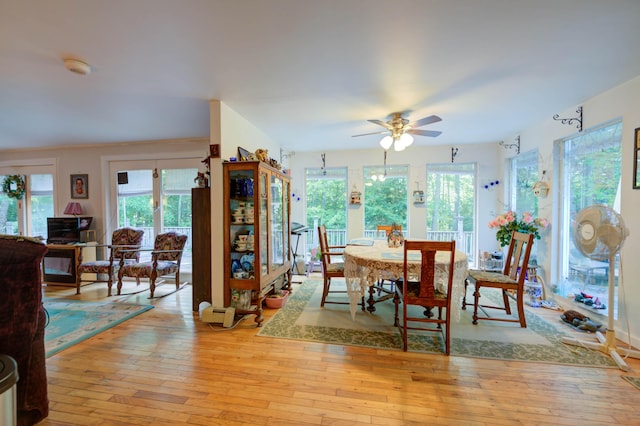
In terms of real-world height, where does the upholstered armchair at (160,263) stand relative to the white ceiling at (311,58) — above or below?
below

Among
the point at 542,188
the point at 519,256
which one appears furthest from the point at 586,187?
the point at 519,256

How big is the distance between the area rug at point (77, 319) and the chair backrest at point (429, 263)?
3.15m

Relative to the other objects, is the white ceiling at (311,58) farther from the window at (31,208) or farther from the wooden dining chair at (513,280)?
the window at (31,208)

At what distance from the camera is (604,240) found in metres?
2.09

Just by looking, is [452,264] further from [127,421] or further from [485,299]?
[127,421]

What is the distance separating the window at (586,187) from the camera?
2678 millimetres

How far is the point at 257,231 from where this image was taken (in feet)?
9.24

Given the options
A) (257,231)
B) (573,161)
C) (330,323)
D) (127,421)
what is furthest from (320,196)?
(127,421)

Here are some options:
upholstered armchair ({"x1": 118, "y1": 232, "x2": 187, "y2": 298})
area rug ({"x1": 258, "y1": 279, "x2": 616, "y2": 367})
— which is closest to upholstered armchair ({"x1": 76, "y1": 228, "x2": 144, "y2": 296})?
upholstered armchair ({"x1": 118, "y1": 232, "x2": 187, "y2": 298})

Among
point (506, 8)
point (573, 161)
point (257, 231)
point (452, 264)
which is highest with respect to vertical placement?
point (506, 8)

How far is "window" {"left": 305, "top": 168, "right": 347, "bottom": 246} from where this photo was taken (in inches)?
205

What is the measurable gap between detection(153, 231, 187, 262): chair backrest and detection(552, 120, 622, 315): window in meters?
4.97

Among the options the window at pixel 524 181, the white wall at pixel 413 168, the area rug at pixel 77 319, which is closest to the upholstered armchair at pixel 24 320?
the area rug at pixel 77 319

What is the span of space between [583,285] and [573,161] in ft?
4.92
